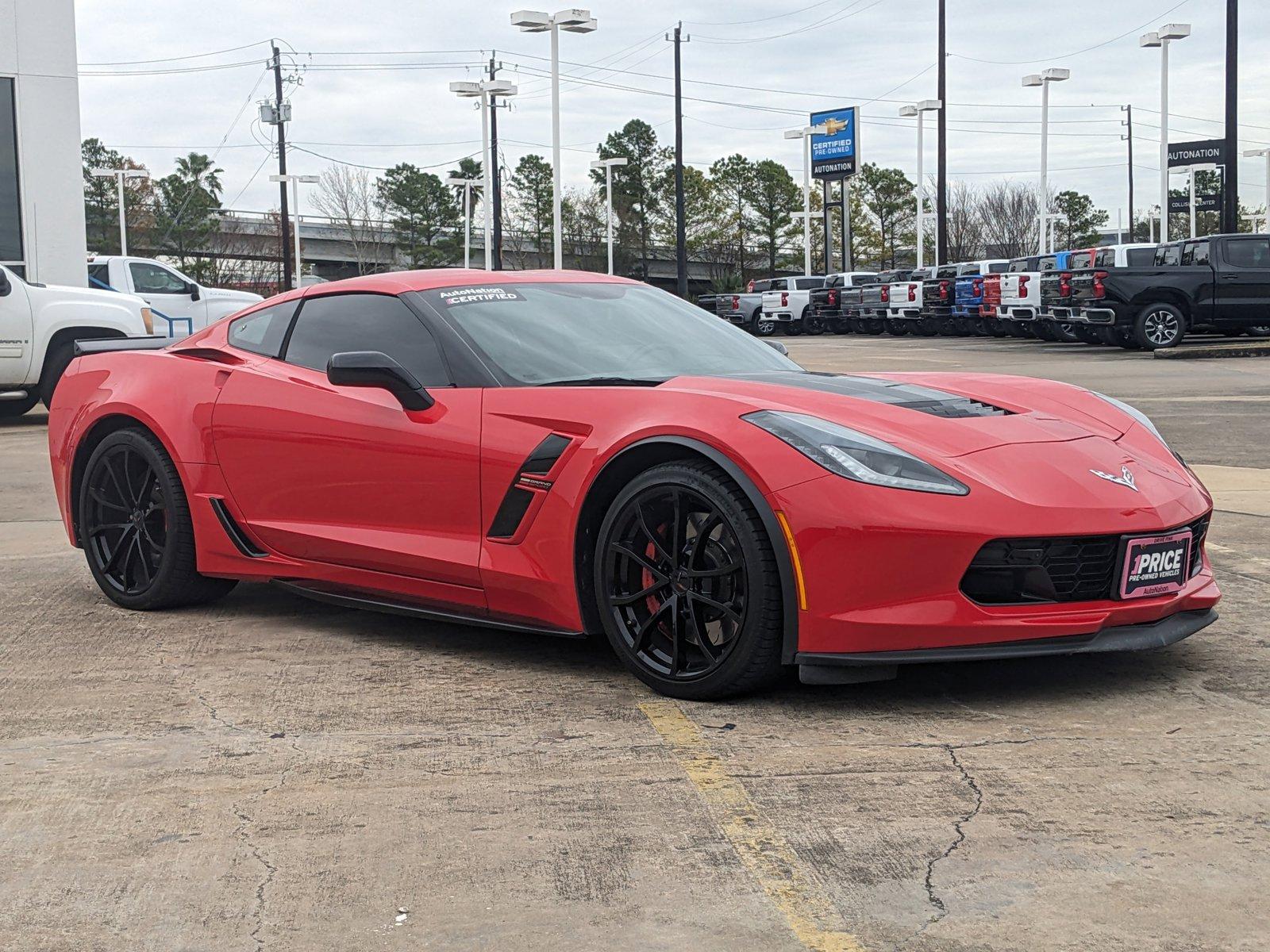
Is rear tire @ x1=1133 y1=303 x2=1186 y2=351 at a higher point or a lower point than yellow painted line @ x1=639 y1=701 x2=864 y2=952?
higher

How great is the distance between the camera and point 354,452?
504 centimetres

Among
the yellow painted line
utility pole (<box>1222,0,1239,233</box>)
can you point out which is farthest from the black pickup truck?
the yellow painted line

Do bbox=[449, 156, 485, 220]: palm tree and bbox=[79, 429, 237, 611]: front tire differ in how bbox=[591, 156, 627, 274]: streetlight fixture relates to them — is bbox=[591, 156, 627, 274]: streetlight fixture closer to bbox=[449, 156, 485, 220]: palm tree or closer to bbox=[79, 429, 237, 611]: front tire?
bbox=[449, 156, 485, 220]: palm tree

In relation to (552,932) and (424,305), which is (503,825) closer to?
(552,932)

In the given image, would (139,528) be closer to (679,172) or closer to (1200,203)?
(679,172)

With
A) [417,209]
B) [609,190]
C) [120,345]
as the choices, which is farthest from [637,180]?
[120,345]

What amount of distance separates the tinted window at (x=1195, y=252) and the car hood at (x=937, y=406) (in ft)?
66.2

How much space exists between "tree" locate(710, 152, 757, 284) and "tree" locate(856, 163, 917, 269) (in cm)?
1124

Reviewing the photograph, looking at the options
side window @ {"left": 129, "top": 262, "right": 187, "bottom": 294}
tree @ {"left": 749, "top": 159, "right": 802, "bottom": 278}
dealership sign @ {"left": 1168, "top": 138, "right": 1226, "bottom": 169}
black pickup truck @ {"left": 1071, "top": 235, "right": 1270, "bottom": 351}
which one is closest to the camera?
side window @ {"left": 129, "top": 262, "right": 187, "bottom": 294}

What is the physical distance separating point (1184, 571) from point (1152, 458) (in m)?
0.41

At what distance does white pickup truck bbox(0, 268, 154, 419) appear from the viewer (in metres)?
14.5

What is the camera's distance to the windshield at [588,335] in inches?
191

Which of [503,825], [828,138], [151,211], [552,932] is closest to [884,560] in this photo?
[503,825]

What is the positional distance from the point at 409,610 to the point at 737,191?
80.7m
